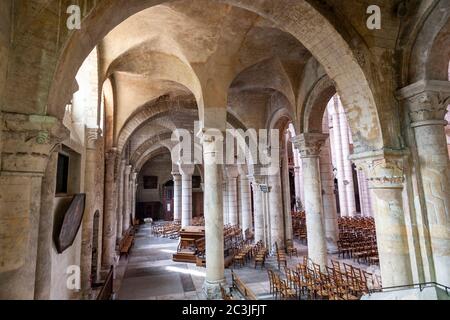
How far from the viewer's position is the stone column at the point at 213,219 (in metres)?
6.90

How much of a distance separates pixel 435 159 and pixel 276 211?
329 inches

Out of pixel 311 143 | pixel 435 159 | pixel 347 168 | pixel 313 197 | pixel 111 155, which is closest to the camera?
pixel 435 159

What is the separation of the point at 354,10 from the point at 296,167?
19.6 meters

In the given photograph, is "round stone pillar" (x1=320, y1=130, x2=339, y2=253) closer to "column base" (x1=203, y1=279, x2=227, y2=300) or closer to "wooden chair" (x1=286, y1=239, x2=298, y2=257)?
"wooden chair" (x1=286, y1=239, x2=298, y2=257)

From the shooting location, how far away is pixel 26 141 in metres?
2.66

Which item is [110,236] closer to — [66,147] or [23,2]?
[66,147]

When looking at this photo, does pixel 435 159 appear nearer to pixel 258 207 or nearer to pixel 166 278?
pixel 166 278

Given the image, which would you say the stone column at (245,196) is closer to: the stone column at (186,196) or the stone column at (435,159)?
the stone column at (186,196)

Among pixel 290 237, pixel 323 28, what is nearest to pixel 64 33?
pixel 323 28

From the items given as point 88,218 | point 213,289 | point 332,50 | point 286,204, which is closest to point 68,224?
point 88,218

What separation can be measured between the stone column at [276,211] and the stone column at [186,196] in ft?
23.2

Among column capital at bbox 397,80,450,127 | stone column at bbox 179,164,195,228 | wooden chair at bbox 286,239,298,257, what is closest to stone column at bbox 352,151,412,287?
column capital at bbox 397,80,450,127

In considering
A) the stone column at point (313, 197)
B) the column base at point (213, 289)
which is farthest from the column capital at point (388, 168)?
the column base at point (213, 289)

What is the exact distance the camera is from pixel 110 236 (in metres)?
9.91
